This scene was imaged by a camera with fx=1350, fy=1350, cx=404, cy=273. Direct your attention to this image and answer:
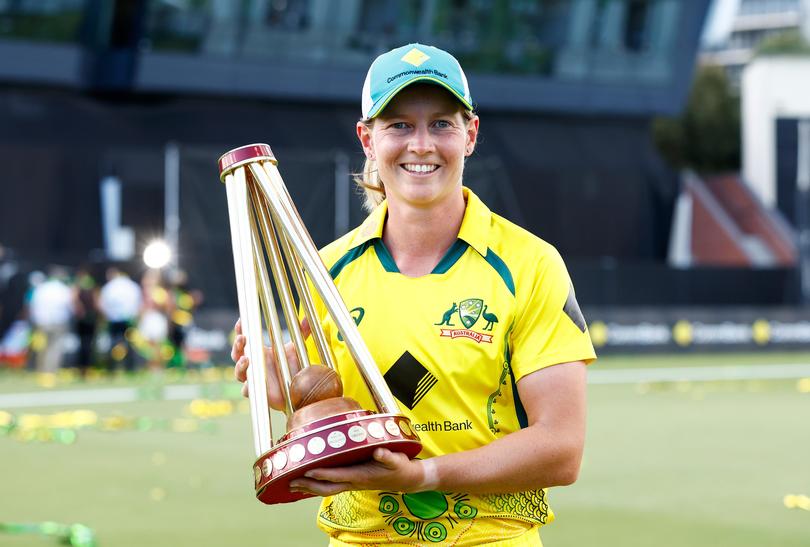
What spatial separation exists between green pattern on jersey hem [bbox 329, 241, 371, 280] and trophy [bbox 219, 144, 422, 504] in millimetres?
116

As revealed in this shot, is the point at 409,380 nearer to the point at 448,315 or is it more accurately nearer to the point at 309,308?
the point at 448,315

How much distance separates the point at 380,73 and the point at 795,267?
32853mm

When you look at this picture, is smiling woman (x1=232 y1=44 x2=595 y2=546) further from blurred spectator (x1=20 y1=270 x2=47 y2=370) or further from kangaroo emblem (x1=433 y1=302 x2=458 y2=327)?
blurred spectator (x1=20 y1=270 x2=47 y2=370)

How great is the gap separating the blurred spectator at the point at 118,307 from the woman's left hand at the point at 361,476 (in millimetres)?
18626

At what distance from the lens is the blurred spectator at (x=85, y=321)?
21812 mm

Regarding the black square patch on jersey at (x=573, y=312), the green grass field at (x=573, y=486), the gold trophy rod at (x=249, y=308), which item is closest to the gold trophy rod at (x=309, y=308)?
the gold trophy rod at (x=249, y=308)

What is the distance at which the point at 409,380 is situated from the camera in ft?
10.7

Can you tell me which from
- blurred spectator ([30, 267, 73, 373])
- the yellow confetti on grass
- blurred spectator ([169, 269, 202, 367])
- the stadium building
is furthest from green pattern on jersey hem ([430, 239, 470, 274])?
the stadium building

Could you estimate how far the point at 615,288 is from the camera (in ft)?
94.3

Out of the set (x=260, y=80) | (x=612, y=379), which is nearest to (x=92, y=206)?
(x=260, y=80)

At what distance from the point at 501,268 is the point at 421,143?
36 centimetres

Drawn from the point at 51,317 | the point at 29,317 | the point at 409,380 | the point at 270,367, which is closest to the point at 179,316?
the point at 51,317

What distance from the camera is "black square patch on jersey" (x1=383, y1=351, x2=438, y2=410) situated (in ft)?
10.6

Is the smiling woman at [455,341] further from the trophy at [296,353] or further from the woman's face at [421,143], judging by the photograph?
the trophy at [296,353]
